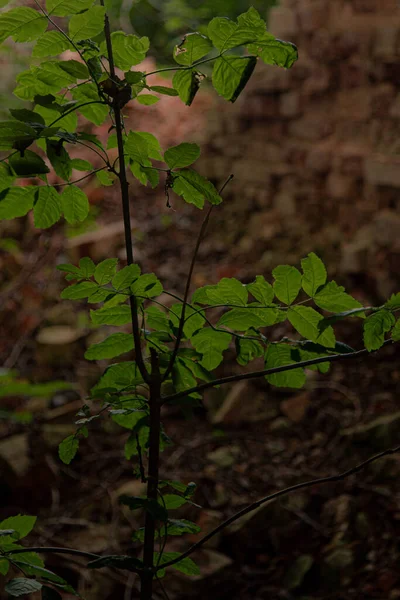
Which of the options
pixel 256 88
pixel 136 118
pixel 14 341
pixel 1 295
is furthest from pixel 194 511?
pixel 136 118

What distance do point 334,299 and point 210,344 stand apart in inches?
7.0

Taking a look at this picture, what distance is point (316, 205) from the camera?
414 cm

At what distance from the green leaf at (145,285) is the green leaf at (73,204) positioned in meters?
0.12

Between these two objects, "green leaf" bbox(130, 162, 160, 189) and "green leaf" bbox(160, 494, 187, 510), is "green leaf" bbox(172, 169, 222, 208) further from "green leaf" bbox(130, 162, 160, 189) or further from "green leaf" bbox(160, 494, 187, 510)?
"green leaf" bbox(160, 494, 187, 510)

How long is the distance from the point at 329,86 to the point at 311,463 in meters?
2.50

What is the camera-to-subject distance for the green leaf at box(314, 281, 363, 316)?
814mm

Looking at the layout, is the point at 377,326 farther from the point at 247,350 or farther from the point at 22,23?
the point at 22,23

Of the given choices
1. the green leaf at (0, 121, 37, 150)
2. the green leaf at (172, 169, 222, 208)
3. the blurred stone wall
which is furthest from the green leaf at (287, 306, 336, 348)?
the blurred stone wall

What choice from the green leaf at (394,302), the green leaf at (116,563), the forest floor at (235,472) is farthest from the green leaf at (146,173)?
the forest floor at (235,472)

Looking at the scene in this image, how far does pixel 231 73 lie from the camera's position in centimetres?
77

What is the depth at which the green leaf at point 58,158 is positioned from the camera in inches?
30.2

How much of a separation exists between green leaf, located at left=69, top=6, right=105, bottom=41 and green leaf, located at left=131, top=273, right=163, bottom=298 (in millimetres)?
291

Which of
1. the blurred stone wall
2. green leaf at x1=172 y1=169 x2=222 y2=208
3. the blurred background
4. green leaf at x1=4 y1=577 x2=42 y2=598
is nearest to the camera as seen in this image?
green leaf at x1=4 y1=577 x2=42 y2=598

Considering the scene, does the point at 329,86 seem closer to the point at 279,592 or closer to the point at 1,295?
the point at 1,295
